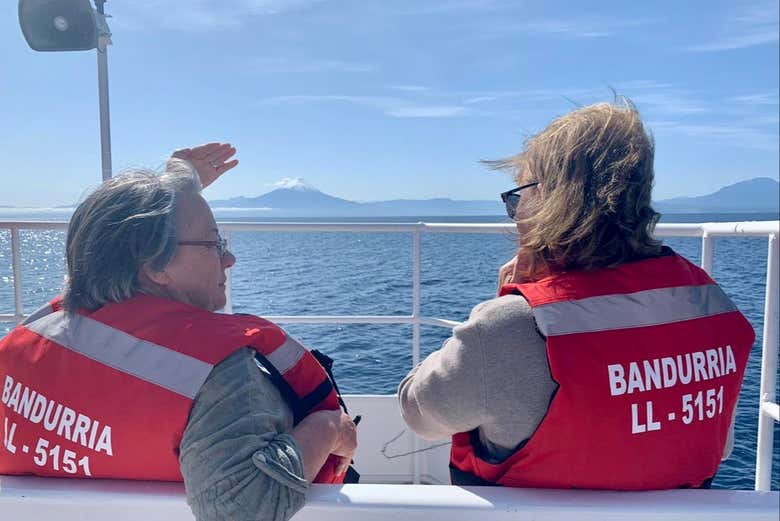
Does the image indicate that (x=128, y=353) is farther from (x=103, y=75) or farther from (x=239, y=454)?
(x=103, y=75)

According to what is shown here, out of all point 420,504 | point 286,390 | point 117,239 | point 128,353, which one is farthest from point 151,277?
point 420,504

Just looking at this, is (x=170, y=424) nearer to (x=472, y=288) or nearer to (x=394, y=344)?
(x=394, y=344)

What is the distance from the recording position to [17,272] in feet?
6.58

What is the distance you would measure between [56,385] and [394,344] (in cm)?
953

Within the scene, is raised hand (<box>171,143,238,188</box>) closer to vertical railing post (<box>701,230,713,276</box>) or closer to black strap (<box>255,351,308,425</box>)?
black strap (<box>255,351,308,425</box>)

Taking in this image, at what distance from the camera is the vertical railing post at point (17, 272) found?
2008mm

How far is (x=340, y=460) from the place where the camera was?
1.07 metres

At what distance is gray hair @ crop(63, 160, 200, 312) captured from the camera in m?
0.98

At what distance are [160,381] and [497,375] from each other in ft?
1.59

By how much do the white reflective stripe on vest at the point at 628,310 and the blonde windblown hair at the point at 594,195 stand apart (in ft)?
0.24

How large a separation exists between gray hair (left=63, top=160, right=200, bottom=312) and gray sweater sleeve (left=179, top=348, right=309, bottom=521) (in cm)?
28

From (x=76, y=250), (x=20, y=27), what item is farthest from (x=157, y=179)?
(x=20, y=27)

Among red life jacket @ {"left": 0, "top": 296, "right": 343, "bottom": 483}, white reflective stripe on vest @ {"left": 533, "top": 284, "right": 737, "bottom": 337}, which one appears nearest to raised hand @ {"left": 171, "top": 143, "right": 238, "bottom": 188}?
red life jacket @ {"left": 0, "top": 296, "right": 343, "bottom": 483}

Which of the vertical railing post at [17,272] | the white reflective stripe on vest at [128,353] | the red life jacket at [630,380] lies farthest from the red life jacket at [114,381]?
the vertical railing post at [17,272]
